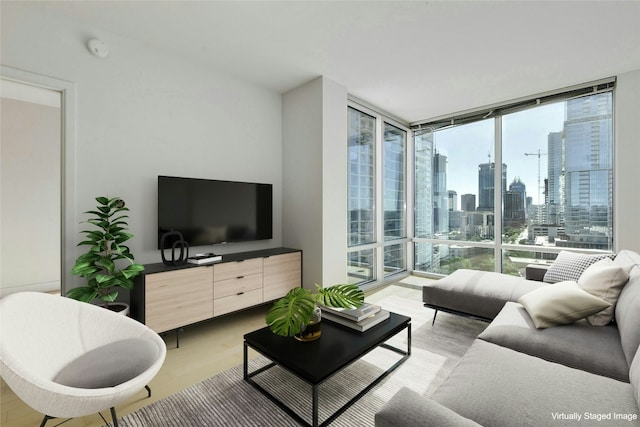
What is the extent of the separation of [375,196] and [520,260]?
2.16 meters

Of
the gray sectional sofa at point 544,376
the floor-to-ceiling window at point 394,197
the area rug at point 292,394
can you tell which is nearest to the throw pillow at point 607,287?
the gray sectional sofa at point 544,376

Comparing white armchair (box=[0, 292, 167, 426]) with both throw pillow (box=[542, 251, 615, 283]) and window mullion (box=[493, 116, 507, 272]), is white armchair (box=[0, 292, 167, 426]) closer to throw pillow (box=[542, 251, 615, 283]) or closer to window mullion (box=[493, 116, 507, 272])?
throw pillow (box=[542, 251, 615, 283])

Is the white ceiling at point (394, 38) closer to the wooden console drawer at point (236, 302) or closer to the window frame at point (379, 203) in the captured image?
the window frame at point (379, 203)

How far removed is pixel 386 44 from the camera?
2637 mm

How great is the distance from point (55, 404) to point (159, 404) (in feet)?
2.34

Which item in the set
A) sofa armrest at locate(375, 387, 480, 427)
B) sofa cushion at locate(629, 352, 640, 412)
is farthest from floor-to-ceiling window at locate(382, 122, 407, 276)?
sofa armrest at locate(375, 387, 480, 427)

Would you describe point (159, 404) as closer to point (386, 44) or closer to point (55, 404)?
point (55, 404)

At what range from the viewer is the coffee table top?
1.46 metres

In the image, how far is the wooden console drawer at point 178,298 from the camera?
2.27 metres

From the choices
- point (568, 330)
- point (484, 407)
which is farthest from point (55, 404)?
point (568, 330)

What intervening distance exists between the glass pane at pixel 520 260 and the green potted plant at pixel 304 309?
9.96 ft

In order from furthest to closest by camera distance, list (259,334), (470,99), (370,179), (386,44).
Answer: (370,179), (470,99), (386,44), (259,334)

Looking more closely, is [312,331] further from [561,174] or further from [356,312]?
[561,174]

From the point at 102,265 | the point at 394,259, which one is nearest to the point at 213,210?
the point at 102,265
